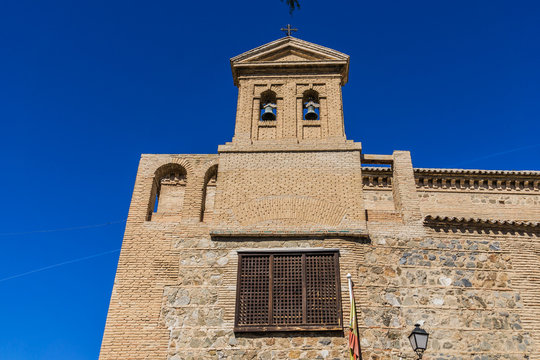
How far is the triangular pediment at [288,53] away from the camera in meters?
11.9

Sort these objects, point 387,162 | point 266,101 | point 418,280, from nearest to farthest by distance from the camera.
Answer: point 418,280, point 387,162, point 266,101

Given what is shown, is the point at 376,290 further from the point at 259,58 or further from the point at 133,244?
the point at 259,58

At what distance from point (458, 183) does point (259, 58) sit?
754 centimetres

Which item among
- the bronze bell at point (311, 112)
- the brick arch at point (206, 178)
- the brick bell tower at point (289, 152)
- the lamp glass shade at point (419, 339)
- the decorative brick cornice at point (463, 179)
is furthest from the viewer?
the decorative brick cornice at point (463, 179)

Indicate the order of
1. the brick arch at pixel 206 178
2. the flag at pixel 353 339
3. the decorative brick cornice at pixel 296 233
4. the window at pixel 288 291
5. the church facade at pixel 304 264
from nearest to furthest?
the flag at pixel 353 339
the church facade at pixel 304 264
the window at pixel 288 291
the decorative brick cornice at pixel 296 233
the brick arch at pixel 206 178

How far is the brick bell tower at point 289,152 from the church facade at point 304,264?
1.2 inches

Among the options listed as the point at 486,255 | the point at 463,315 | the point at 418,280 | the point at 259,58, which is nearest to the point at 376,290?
the point at 418,280

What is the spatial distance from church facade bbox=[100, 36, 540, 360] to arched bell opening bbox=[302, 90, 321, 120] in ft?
0.37

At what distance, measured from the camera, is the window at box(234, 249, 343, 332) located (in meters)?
8.55


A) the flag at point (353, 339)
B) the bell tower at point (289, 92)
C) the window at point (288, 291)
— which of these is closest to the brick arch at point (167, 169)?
the bell tower at point (289, 92)

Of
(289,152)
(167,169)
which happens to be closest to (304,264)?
(289,152)

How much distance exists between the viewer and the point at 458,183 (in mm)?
15438

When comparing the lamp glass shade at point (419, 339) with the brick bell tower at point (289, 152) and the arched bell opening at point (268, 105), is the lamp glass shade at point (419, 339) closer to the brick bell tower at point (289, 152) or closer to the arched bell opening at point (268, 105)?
the brick bell tower at point (289, 152)

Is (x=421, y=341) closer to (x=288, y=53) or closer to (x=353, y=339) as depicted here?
(x=353, y=339)
